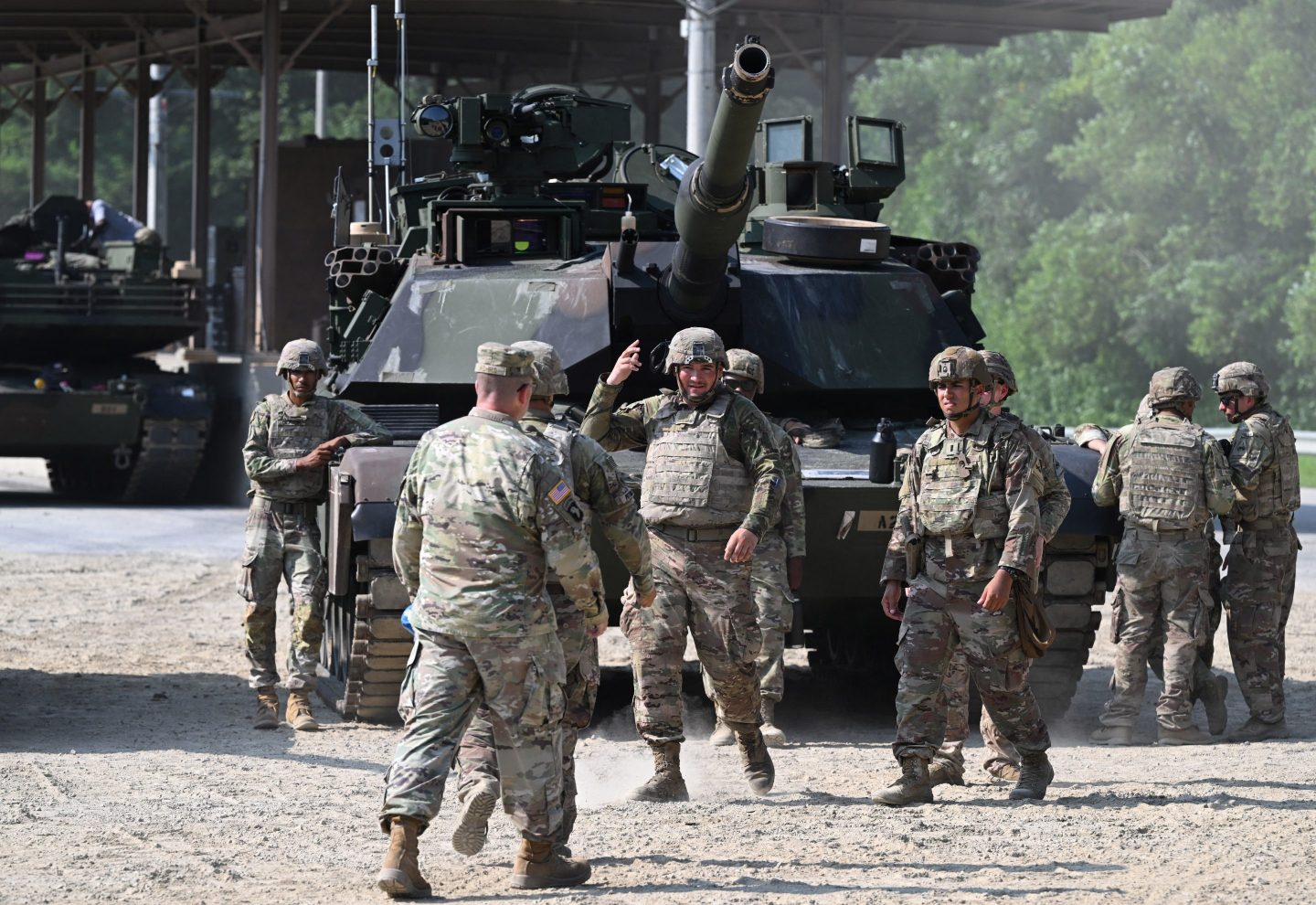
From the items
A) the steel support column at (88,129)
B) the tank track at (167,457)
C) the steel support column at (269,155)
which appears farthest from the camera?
the steel support column at (88,129)

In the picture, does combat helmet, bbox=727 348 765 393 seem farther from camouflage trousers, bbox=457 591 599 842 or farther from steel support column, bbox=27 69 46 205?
steel support column, bbox=27 69 46 205

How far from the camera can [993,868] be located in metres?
6.33

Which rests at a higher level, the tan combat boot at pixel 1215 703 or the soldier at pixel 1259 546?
the soldier at pixel 1259 546

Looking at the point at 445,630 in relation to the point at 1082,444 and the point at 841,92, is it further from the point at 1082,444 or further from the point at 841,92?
the point at 841,92

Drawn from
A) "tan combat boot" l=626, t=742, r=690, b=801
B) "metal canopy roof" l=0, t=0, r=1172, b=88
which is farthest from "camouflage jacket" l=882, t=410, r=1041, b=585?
"metal canopy roof" l=0, t=0, r=1172, b=88

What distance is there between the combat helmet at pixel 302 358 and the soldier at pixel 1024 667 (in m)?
3.07

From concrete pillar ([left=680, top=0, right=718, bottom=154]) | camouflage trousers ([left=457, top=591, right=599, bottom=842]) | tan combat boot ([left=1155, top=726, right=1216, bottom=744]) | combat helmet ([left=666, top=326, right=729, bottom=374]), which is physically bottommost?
tan combat boot ([left=1155, top=726, right=1216, bottom=744])

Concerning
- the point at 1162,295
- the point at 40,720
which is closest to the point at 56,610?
the point at 40,720

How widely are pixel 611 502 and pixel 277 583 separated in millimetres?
3560

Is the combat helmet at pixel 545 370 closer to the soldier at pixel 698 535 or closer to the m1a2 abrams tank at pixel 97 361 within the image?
the soldier at pixel 698 535

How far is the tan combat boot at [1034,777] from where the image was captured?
7.46m

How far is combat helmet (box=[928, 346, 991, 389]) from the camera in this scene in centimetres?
726

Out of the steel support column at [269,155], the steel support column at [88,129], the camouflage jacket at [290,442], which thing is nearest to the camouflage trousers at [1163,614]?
the camouflage jacket at [290,442]

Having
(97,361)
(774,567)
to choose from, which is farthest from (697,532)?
(97,361)
